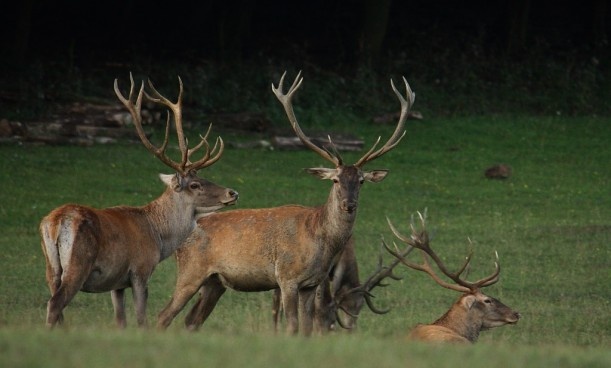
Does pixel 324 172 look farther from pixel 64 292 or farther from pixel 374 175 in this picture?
pixel 64 292

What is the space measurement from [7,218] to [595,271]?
26.4ft

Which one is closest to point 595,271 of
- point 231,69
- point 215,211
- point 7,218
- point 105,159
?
point 215,211

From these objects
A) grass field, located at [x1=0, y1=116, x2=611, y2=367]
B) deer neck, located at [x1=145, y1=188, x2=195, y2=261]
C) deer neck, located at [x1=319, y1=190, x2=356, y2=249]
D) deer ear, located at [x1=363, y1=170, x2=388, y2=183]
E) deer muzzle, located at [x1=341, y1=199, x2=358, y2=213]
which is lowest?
grass field, located at [x1=0, y1=116, x2=611, y2=367]

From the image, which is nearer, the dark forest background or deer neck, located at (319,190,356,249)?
deer neck, located at (319,190,356,249)

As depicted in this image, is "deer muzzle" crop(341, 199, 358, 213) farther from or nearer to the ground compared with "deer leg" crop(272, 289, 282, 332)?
farther from the ground

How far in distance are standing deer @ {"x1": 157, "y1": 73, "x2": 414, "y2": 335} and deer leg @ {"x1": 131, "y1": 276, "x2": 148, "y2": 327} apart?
813mm

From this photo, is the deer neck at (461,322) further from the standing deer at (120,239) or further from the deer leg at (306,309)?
the standing deer at (120,239)

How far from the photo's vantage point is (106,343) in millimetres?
7680

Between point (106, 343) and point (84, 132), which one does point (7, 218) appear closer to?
point (84, 132)

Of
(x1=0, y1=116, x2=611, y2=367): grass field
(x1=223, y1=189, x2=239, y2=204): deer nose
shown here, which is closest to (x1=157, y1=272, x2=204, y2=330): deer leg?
(x1=0, y1=116, x2=611, y2=367): grass field

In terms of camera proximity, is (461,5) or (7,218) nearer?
(7,218)

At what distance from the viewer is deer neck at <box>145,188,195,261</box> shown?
40.2ft

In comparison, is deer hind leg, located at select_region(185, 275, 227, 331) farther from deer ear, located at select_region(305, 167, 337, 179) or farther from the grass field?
deer ear, located at select_region(305, 167, 337, 179)

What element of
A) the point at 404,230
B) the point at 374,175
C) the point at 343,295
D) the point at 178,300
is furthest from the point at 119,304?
the point at 404,230
